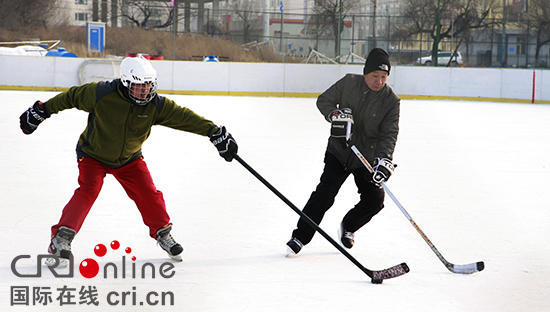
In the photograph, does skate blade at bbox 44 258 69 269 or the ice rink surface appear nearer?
the ice rink surface

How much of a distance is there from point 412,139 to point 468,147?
770mm

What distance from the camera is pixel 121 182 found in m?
2.88

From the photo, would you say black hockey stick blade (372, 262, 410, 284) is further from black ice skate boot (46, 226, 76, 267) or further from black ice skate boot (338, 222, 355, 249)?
black ice skate boot (46, 226, 76, 267)

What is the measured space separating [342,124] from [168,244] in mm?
1072

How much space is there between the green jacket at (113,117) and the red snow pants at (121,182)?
0.05 m

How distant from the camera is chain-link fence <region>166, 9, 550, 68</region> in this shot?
1734 centimetres

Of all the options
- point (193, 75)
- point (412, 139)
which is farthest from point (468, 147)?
point (193, 75)

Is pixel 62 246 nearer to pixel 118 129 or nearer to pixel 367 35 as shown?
pixel 118 129

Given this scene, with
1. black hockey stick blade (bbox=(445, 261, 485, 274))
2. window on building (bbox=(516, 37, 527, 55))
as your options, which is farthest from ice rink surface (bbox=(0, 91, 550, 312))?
window on building (bbox=(516, 37, 527, 55))

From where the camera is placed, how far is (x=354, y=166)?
119 inches

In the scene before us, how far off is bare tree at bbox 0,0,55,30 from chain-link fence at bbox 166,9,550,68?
9.46 meters

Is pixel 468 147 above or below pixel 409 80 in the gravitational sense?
below

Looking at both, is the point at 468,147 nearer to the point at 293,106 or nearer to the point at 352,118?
the point at 352,118

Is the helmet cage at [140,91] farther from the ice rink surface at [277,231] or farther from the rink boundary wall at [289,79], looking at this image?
the rink boundary wall at [289,79]
